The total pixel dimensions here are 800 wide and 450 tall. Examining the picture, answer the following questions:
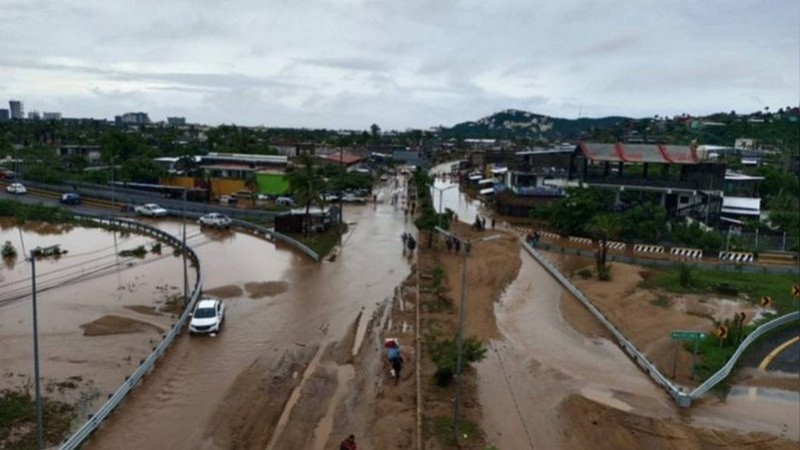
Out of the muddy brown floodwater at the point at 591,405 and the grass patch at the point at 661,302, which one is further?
the grass patch at the point at 661,302

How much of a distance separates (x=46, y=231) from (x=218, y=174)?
2574 cm

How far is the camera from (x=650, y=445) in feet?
61.6

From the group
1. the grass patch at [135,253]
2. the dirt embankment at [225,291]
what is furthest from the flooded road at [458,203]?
the grass patch at [135,253]

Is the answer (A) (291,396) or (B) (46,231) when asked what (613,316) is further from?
(B) (46,231)

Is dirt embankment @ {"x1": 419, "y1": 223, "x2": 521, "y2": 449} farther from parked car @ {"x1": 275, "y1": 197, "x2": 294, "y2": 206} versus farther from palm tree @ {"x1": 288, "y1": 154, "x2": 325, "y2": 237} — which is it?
parked car @ {"x1": 275, "y1": 197, "x2": 294, "y2": 206}

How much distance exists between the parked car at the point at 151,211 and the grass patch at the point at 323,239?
676 inches

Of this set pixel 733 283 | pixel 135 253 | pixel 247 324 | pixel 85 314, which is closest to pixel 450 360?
pixel 247 324

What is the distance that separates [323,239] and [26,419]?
3089 cm

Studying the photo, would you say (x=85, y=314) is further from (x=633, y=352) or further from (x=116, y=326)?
(x=633, y=352)

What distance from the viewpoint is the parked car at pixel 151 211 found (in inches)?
2309

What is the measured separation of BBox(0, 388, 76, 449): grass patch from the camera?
1725 centimetres

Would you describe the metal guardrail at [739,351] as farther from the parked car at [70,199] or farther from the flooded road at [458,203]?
the parked car at [70,199]

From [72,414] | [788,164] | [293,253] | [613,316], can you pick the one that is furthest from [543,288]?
[788,164]

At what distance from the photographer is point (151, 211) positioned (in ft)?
193
